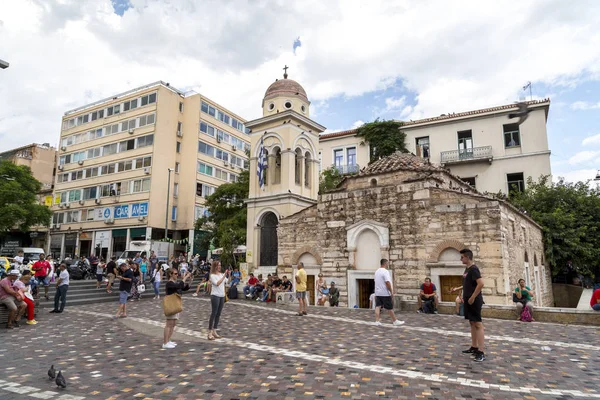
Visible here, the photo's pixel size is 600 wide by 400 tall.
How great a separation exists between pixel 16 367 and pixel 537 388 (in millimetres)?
8088

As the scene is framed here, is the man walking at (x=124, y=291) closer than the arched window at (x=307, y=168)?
Yes

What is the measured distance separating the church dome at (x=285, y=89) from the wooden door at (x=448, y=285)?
14.8 m

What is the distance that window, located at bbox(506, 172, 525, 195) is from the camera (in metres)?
28.2

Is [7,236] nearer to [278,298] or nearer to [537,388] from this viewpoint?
[278,298]

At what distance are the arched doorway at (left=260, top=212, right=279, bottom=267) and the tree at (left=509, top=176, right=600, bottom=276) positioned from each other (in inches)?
636

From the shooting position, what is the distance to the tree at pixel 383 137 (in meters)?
32.2

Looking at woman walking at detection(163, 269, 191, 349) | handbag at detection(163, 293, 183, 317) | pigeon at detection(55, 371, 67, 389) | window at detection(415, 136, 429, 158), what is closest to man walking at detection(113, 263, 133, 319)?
woman walking at detection(163, 269, 191, 349)

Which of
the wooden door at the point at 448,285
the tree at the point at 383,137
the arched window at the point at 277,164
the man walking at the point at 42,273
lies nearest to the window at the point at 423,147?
the tree at the point at 383,137

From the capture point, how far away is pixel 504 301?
12492mm

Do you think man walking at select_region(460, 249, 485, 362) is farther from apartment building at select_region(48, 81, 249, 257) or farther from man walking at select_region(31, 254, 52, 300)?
apartment building at select_region(48, 81, 249, 257)

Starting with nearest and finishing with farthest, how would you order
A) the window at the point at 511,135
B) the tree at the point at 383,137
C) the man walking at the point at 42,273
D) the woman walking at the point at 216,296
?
the woman walking at the point at 216,296 → the man walking at the point at 42,273 → the window at the point at 511,135 → the tree at the point at 383,137

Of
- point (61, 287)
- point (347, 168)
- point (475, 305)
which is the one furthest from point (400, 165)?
point (347, 168)

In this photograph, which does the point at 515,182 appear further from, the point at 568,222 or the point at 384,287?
the point at 384,287

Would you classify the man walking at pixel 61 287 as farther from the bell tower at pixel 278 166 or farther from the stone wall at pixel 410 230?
the bell tower at pixel 278 166
